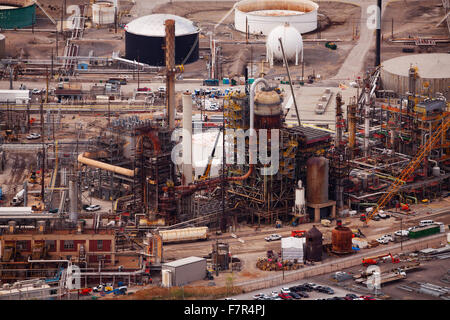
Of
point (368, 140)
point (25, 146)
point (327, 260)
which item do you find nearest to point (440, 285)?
point (327, 260)

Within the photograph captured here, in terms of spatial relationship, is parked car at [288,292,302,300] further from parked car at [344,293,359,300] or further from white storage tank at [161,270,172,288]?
white storage tank at [161,270,172,288]

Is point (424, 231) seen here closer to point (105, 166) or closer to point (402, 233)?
point (402, 233)

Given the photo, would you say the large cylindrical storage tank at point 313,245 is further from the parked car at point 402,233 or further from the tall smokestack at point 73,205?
the tall smokestack at point 73,205

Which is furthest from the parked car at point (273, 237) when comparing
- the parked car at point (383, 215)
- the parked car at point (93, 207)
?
the parked car at point (93, 207)

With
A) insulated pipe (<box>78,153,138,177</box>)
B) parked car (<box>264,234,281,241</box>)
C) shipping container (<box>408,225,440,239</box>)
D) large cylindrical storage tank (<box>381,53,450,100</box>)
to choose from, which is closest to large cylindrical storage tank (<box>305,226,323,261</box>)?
parked car (<box>264,234,281,241</box>)

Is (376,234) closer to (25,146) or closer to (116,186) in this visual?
(116,186)

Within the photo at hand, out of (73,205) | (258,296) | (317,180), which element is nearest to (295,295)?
(258,296)

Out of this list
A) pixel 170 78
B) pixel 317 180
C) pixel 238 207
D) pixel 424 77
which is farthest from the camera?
pixel 424 77
